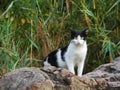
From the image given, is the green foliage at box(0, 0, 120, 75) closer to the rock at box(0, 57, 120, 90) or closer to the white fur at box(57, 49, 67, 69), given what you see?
the white fur at box(57, 49, 67, 69)

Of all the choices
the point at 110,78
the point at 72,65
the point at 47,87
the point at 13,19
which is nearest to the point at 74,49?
the point at 72,65

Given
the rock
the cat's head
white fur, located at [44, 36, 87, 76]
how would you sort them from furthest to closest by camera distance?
white fur, located at [44, 36, 87, 76] < the cat's head < the rock

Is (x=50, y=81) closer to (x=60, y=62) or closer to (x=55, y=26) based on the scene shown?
(x=60, y=62)

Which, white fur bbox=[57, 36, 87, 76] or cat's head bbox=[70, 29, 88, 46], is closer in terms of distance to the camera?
cat's head bbox=[70, 29, 88, 46]

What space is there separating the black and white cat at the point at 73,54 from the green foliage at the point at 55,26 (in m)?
0.25

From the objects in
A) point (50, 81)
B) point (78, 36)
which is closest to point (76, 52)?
point (78, 36)

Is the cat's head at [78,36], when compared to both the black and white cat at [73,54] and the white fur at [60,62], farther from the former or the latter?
the white fur at [60,62]

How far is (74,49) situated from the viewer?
15.5ft

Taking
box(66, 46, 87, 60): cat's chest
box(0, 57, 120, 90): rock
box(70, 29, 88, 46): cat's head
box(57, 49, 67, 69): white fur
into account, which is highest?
box(70, 29, 88, 46): cat's head

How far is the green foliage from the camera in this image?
5020 millimetres

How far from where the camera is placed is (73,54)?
477 centimetres

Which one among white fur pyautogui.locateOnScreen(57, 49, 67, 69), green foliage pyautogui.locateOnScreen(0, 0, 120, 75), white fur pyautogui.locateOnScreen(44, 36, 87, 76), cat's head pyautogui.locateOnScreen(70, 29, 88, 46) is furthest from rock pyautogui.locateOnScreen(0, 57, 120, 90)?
white fur pyautogui.locateOnScreen(57, 49, 67, 69)

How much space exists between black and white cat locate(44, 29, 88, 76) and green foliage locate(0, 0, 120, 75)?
0.25m

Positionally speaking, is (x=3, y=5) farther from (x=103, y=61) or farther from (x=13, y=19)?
(x=103, y=61)
